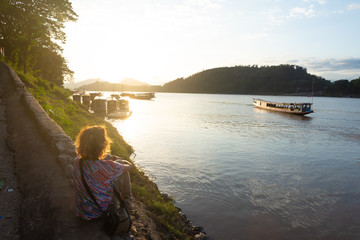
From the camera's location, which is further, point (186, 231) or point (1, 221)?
point (186, 231)

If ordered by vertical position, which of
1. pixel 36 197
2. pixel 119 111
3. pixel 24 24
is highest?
pixel 24 24

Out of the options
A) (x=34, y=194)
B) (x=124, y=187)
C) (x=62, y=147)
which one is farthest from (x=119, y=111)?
(x=124, y=187)

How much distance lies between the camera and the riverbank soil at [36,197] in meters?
3.64

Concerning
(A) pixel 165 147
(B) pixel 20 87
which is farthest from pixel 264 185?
(B) pixel 20 87

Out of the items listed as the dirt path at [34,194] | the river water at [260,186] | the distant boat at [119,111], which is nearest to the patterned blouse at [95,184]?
the dirt path at [34,194]

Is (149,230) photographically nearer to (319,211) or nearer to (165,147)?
(319,211)

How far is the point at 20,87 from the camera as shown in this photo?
1483 cm

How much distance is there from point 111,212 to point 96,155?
941 mm

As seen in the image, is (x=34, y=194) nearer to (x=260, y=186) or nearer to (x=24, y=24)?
(x=260, y=186)

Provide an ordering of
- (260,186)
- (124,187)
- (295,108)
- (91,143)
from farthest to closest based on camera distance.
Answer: (295,108) → (260,186) → (124,187) → (91,143)

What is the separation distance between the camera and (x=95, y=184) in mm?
3525

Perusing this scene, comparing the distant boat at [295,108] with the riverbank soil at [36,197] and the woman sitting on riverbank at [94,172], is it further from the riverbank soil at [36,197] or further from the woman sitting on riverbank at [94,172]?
the woman sitting on riverbank at [94,172]

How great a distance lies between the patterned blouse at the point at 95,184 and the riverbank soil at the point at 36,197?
0.91ft

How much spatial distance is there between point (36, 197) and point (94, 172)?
2.13 meters
